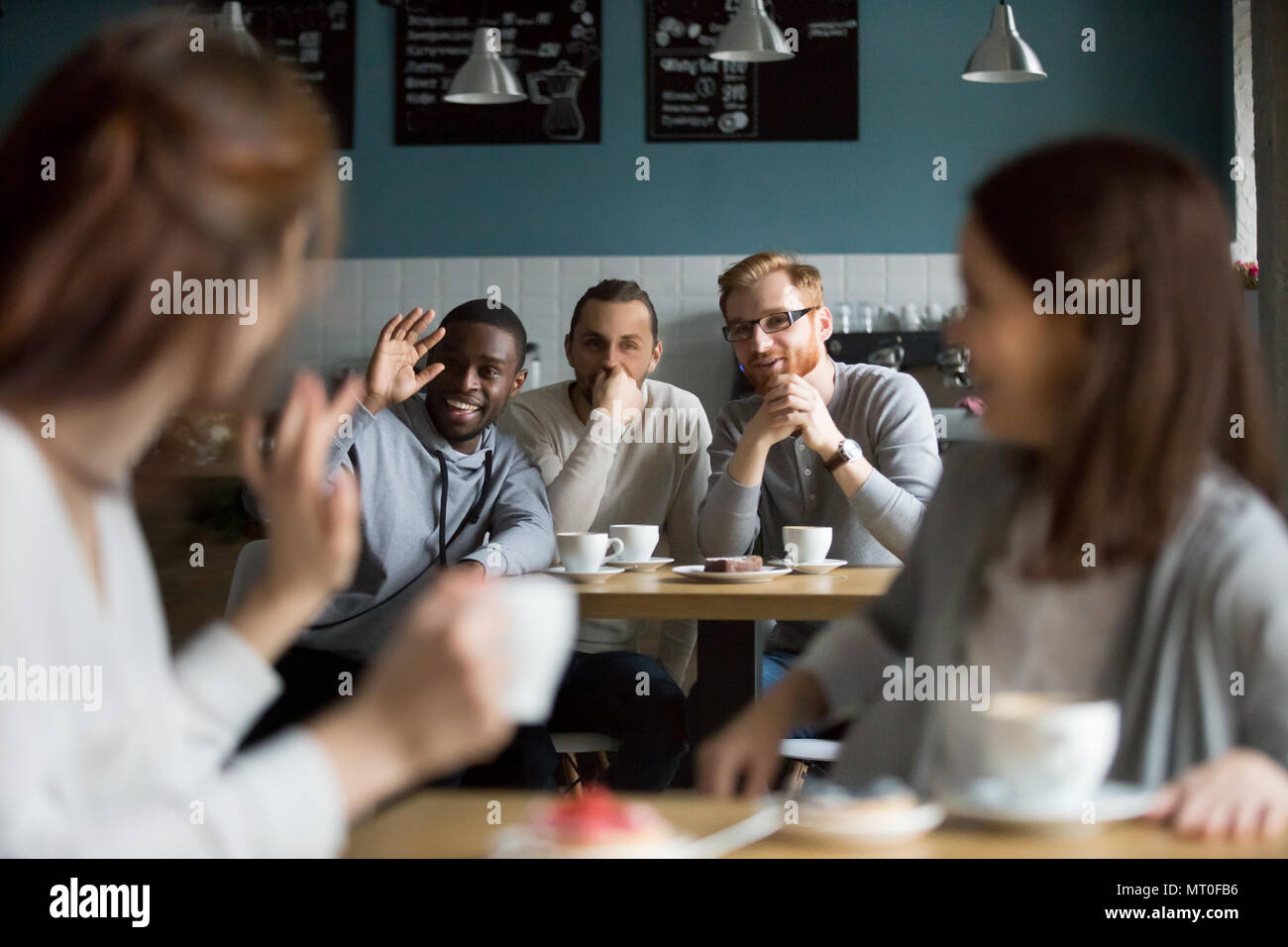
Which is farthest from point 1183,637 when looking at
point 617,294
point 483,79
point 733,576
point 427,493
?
point 483,79

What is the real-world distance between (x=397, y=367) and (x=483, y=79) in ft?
9.04

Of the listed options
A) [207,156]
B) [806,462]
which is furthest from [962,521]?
[806,462]

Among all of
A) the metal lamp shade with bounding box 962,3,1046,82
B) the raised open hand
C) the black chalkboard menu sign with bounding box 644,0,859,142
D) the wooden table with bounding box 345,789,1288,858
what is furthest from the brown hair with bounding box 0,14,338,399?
the black chalkboard menu sign with bounding box 644,0,859,142

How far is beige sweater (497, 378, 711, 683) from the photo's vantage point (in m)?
2.91

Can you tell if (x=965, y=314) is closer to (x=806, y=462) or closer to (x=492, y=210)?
(x=806, y=462)

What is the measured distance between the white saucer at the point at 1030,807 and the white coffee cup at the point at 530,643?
334 millimetres

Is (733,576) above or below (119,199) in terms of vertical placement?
below

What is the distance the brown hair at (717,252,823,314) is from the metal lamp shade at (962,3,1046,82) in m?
2.21

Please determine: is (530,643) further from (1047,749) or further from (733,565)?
(733,565)

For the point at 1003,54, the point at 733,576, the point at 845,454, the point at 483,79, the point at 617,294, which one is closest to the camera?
the point at 733,576

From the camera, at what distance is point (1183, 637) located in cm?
99

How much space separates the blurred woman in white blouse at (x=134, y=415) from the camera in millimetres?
648

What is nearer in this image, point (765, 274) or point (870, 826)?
point (870, 826)
